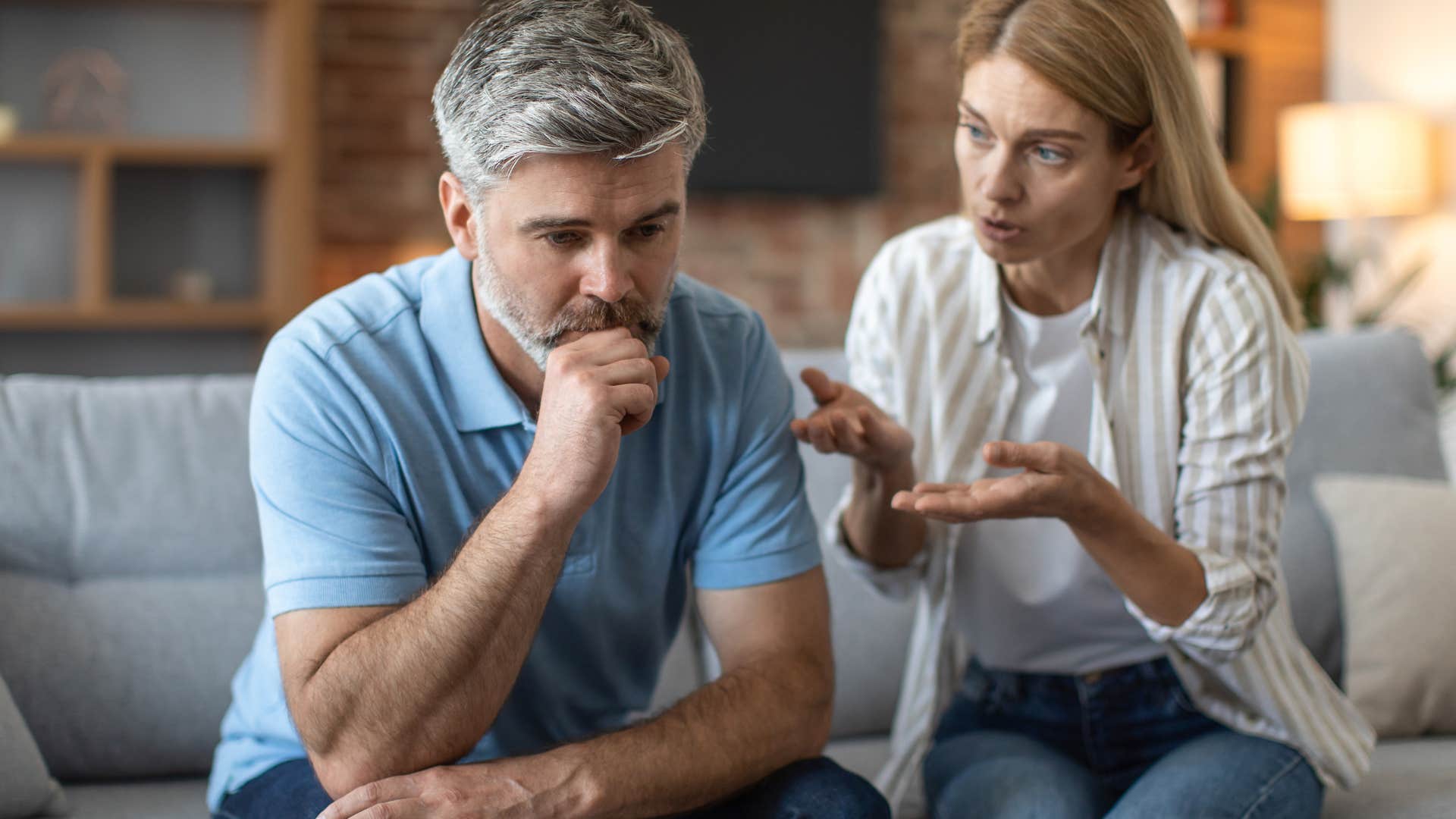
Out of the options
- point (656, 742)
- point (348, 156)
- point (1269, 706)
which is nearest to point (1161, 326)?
point (1269, 706)

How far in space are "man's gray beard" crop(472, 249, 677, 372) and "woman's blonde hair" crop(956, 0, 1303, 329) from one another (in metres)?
0.47

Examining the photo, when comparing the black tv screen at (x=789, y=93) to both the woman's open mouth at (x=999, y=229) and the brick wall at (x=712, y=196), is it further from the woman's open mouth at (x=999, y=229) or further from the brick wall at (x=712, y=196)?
the woman's open mouth at (x=999, y=229)

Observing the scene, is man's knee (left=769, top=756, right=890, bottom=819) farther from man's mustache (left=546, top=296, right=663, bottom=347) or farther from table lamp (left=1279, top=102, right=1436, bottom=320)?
table lamp (left=1279, top=102, right=1436, bottom=320)

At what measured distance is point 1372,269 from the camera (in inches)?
177

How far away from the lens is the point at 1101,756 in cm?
150

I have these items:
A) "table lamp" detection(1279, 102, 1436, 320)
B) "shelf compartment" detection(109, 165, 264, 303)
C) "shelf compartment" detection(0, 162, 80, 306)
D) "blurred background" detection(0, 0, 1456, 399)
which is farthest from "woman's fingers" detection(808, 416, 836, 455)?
"table lamp" detection(1279, 102, 1436, 320)

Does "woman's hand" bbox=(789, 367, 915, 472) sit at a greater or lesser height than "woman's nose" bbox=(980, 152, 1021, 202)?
lesser

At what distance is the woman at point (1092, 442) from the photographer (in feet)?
4.54

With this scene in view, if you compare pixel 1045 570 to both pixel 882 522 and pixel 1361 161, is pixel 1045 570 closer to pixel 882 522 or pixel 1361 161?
pixel 882 522

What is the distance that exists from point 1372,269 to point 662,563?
154 inches

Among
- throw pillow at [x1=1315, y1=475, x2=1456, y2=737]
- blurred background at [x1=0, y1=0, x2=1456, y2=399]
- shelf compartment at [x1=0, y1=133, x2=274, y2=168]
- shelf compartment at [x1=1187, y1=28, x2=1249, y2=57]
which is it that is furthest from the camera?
shelf compartment at [x1=1187, y1=28, x2=1249, y2=57]

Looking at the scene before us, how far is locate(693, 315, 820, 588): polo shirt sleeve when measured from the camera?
1.35 metres

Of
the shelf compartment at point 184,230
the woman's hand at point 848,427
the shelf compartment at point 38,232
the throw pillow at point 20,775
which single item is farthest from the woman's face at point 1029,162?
the shelf compartment at point 38,232

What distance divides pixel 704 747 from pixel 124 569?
927 millimetres
